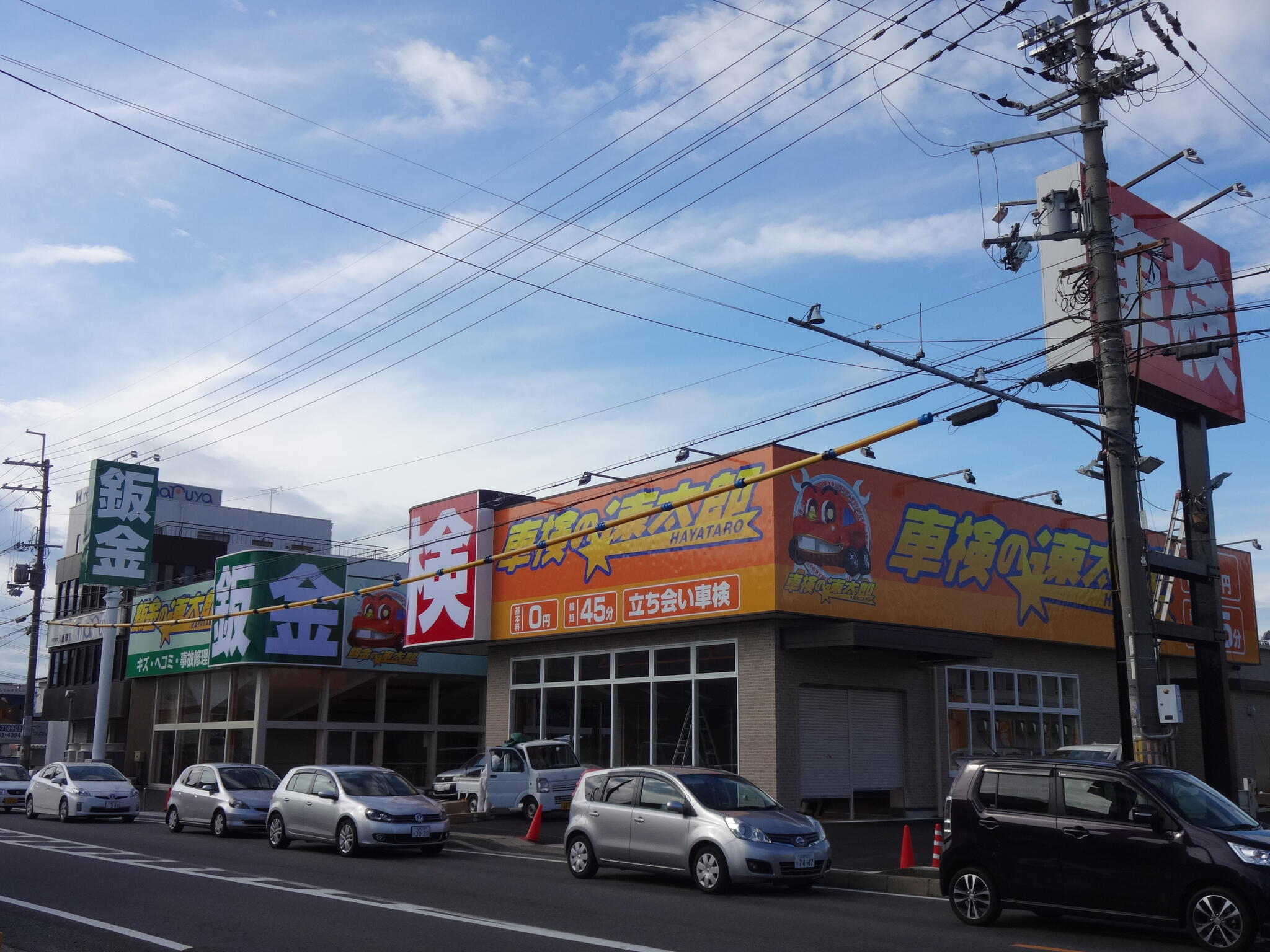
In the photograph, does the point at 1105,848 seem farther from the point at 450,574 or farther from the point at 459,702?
the point at 459,702

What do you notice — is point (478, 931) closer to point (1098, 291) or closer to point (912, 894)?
point (912, 894)

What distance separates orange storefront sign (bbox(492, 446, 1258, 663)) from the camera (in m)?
23.2

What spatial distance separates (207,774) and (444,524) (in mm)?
8769

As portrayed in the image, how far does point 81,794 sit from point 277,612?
33.0ft

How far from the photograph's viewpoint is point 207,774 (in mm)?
23797

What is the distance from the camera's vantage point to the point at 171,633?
40.7 metres

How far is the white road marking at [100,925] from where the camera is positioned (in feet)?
34.0

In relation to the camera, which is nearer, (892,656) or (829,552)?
(829,552)

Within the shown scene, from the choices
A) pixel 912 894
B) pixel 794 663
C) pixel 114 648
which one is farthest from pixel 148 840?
pixel 114 648

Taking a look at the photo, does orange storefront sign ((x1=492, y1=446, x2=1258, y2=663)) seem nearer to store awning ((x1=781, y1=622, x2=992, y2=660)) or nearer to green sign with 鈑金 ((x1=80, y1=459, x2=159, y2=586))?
store awning ((x1=781, y1=622, x2=992, y2=660))

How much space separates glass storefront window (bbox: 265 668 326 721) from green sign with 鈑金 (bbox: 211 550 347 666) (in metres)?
0.96

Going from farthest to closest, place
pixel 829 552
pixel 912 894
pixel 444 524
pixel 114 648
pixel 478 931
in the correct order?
pixel 114 648
pixel 444 524
pixel 829 552
pixel 912 894
pixel 478 931

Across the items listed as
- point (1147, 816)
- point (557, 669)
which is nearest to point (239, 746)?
point (557, 669)

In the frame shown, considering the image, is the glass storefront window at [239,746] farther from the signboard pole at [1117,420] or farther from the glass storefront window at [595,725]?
the signboard pole at [1117,420]
